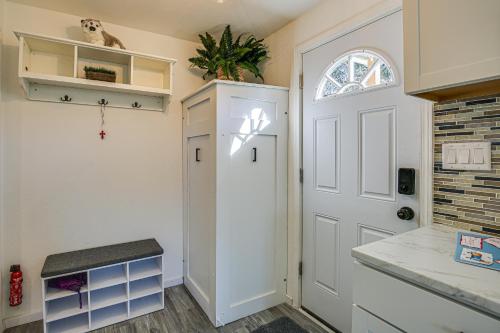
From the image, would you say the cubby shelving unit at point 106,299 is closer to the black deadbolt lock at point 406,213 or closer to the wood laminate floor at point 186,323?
the wood laminate floor at point 186,323

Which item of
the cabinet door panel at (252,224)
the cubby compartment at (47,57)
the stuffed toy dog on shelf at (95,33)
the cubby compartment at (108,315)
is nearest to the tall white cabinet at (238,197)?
the cabinet door panel at (252,224)

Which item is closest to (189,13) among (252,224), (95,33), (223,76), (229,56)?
(229,56)

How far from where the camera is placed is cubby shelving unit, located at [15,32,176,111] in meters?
1.85

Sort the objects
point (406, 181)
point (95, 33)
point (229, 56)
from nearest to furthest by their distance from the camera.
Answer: point (406, 181) → point (95, 33) → point (229, 56)

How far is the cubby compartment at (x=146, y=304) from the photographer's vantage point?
6.85 ft

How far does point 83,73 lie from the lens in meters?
2.15

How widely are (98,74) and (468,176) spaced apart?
2.43 meters

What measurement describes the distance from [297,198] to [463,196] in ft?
3.59

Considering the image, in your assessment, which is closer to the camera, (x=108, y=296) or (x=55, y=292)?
(x=55, y=292)

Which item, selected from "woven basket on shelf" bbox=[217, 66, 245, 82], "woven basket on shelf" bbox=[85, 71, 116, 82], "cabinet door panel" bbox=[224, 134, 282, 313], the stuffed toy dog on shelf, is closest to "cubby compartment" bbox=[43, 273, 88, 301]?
"cabinet door panel" bbox=[224, 134, 282, 313]

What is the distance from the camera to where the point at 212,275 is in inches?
76.9

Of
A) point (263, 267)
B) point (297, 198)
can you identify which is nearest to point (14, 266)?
point (263, 267)

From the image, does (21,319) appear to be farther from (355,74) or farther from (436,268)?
(355,74)

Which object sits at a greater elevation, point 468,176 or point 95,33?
point 95,33
